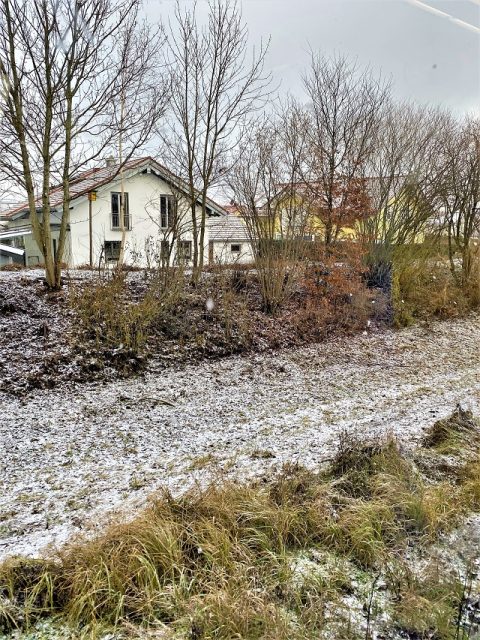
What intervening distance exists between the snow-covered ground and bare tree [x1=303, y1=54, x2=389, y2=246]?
9.34 ft

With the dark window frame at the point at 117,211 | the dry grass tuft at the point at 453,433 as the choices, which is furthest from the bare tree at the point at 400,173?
the dark window frame at the point at 117,211

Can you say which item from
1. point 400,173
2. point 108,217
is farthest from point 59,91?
point 108,217

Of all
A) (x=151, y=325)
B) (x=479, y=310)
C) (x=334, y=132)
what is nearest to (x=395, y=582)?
(x=151, y=325)

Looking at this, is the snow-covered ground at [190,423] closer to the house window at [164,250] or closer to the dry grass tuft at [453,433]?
the dry grass tuft at [453,433]

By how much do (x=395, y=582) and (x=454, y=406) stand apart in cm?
296

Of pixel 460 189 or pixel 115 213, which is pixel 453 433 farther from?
pixel 115 213

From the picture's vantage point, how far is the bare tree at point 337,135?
7.55m

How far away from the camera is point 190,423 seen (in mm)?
3947

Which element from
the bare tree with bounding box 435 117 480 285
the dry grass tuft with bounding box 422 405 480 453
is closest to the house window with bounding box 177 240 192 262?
the dry grass tuft with bounding box 422 405 480 453

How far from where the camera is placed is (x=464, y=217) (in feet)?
32.5

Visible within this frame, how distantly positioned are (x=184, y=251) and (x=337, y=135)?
12.0ft

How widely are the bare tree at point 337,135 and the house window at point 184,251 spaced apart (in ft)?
7.73

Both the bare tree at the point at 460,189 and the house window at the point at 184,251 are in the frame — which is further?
the bare tree at the point at 460,189

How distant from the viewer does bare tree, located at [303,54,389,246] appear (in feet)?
24.8
